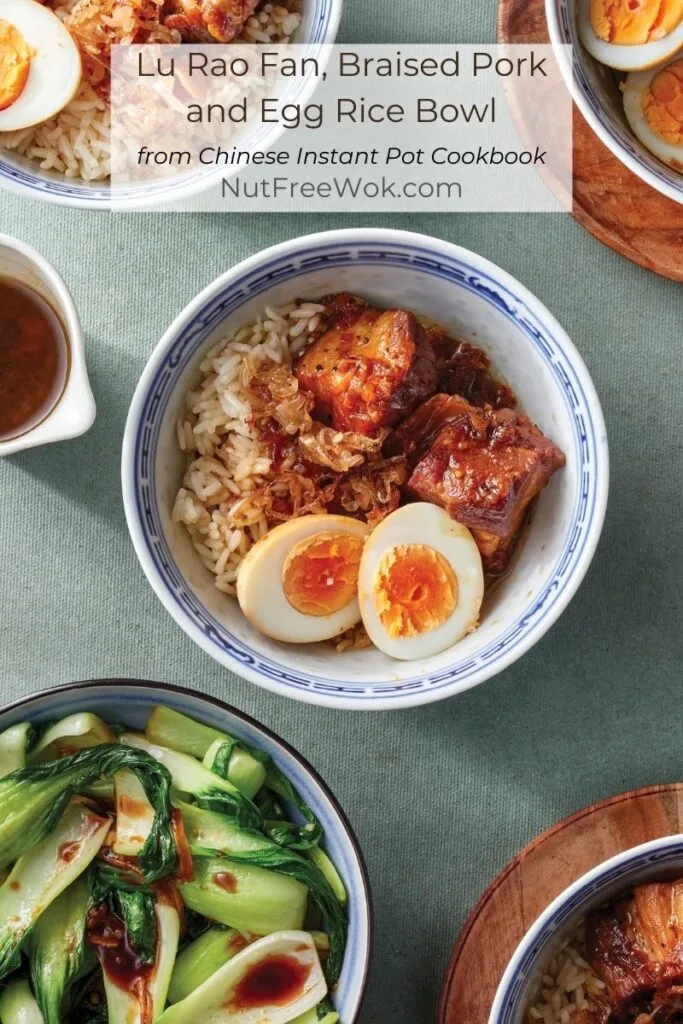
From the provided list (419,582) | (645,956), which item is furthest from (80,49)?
(645,956)

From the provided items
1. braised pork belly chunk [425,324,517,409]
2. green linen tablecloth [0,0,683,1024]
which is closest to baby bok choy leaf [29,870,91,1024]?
green linen tablecloth [0,0,683,1024]

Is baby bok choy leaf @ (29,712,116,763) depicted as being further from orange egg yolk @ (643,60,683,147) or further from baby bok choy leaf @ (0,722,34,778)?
orange egg yolk @ (643,60,683,147)

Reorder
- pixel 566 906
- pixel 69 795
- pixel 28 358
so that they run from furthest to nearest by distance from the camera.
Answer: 1. pixel 28 358
2. pixel 69 795
3. pixel 566 906

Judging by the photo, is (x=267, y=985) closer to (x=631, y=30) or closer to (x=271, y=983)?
(x=271, y=983)

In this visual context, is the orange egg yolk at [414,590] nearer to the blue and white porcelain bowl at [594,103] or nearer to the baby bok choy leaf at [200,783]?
the baby bok choy leaf at [200,783]

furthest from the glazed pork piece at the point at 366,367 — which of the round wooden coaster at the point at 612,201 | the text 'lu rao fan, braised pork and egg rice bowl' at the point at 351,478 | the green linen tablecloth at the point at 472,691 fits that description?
the round wooden coaster at the point at 612,201

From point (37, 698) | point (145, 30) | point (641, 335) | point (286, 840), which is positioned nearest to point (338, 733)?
point (286, 840)
